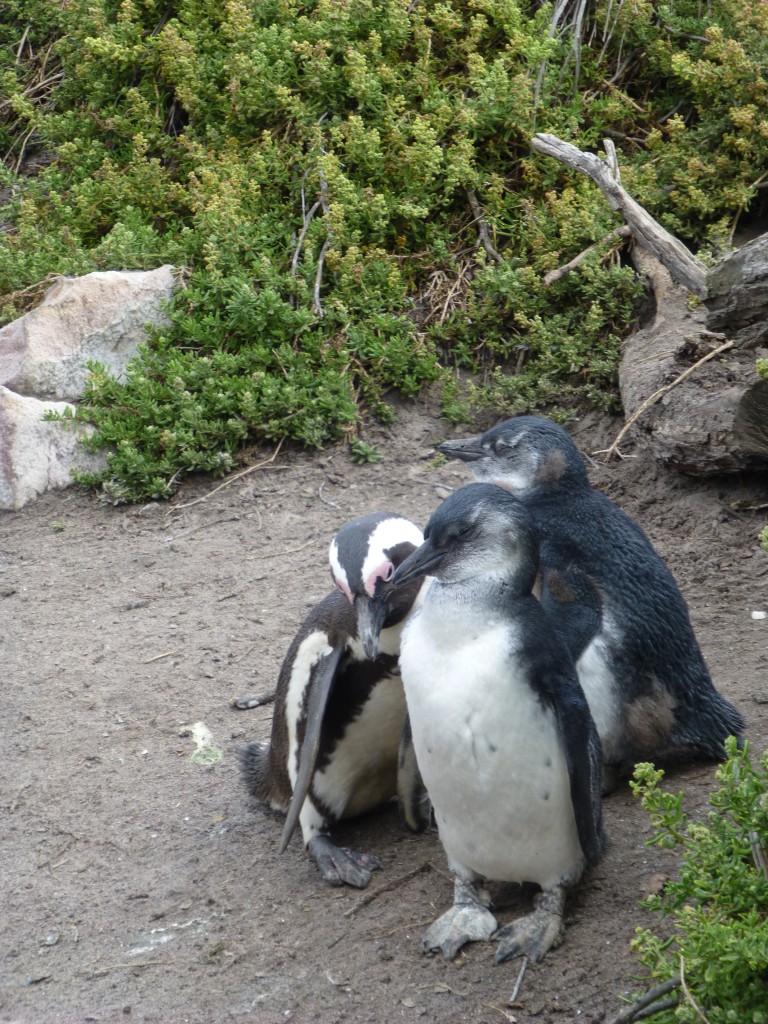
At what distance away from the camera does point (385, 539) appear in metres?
2.75

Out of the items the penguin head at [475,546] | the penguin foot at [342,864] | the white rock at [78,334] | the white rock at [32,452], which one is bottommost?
the white rock at [32,452]

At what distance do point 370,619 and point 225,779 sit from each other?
3.67 feet

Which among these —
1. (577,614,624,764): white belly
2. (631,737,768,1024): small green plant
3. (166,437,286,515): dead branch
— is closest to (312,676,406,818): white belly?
(577,614,624,764): white belly

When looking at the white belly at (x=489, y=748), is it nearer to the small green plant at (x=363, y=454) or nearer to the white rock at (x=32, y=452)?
the small green plant at (x=363, y=454)

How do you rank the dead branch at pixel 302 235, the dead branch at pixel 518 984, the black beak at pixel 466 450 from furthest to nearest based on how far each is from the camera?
1. the dead branch at pixel 302 235
2. the black beak at pixel 466 450
3. the dead branch at pixel 518 984

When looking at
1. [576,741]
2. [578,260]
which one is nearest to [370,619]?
[576,741]

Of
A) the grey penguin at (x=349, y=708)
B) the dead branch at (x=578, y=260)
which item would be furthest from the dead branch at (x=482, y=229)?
the grey penguin at (x=349, y=708)

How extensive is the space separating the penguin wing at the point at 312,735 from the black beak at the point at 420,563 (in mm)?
464

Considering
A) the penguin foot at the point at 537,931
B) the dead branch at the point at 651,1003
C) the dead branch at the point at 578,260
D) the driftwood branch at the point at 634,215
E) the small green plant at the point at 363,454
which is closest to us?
the dead branch at the point at 651,1003

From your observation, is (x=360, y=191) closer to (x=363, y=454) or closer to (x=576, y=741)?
(x=363, y=454)

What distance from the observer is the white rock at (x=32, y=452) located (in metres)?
5.21

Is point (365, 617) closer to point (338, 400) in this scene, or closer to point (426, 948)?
point (426, 948)

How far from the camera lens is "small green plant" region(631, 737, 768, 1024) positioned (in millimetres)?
1835

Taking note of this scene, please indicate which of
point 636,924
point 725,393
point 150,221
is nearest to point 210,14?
point 150,221
